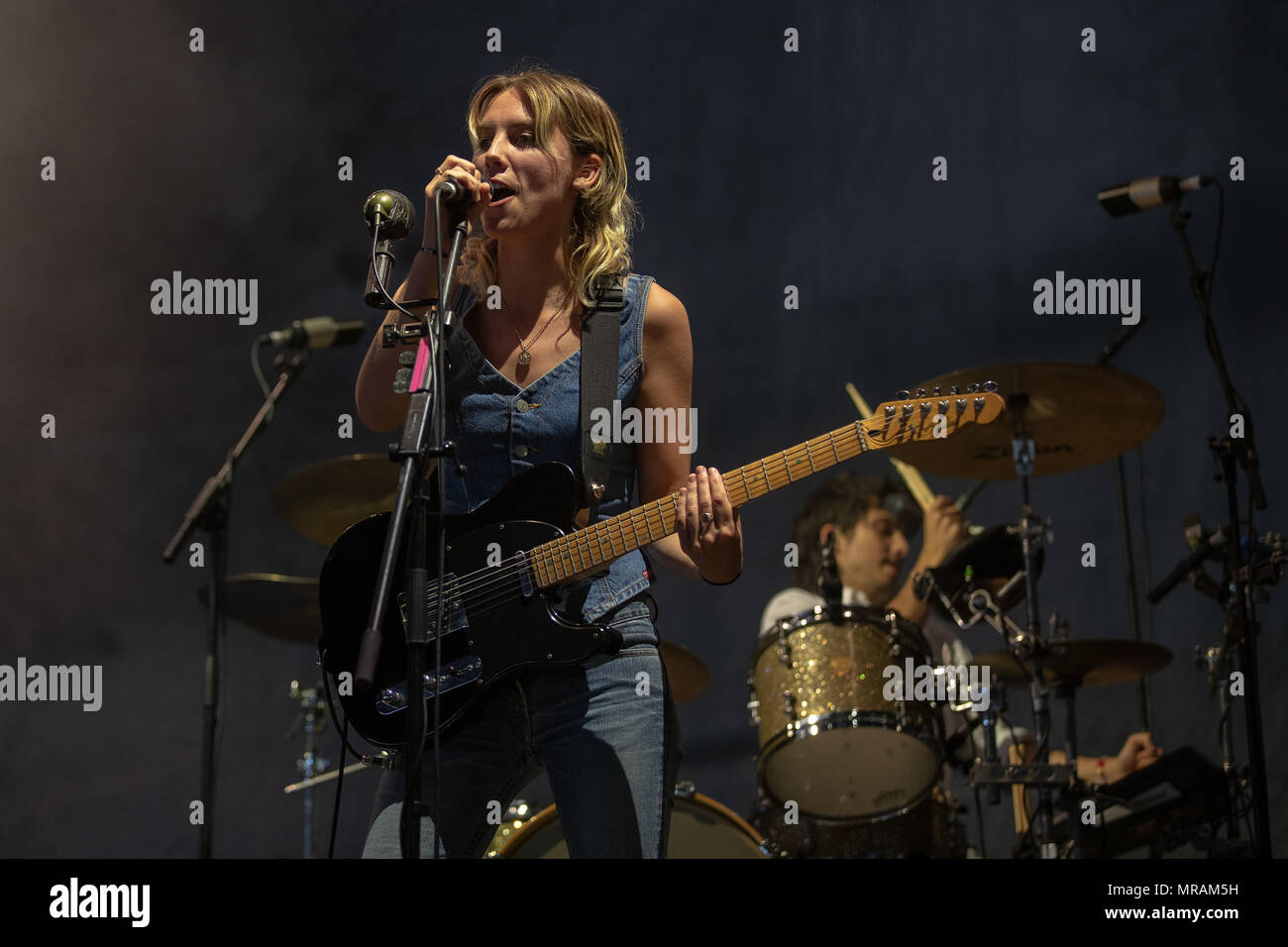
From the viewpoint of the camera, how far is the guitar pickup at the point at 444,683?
2.28 metres

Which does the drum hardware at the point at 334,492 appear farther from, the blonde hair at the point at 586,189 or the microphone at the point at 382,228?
A: the microphone at the point at 382,228

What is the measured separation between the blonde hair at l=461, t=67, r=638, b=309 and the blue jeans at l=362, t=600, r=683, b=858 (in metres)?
0.68

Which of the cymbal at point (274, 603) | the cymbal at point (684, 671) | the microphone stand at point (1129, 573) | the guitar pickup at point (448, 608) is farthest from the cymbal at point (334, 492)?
the microphone stand at point (1129, 573)

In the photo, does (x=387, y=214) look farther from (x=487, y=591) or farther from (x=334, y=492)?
(x=334, y=492)

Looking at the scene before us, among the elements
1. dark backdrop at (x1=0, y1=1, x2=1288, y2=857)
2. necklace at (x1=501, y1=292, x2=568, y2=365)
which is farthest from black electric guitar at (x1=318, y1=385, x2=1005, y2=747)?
dark backdrop at (x1=0, y1=1, x2=1288, y2=857)

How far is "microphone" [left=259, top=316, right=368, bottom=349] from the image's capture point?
3.93m

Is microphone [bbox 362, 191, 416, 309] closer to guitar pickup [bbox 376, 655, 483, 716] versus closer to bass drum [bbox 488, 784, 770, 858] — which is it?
guitar pickup [bbox 376, 655, 483, 716]

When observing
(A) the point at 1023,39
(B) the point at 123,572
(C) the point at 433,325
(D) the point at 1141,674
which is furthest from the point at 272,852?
(A) the point at 1023,39

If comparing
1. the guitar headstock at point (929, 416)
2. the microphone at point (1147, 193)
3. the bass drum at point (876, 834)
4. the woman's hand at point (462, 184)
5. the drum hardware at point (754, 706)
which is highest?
the microphone at point (1147, 193)

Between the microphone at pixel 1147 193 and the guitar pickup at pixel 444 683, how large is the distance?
9.62 feet

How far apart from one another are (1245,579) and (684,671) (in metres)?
1.77

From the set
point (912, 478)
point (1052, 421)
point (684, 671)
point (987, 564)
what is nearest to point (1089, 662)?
point (987, 564)
